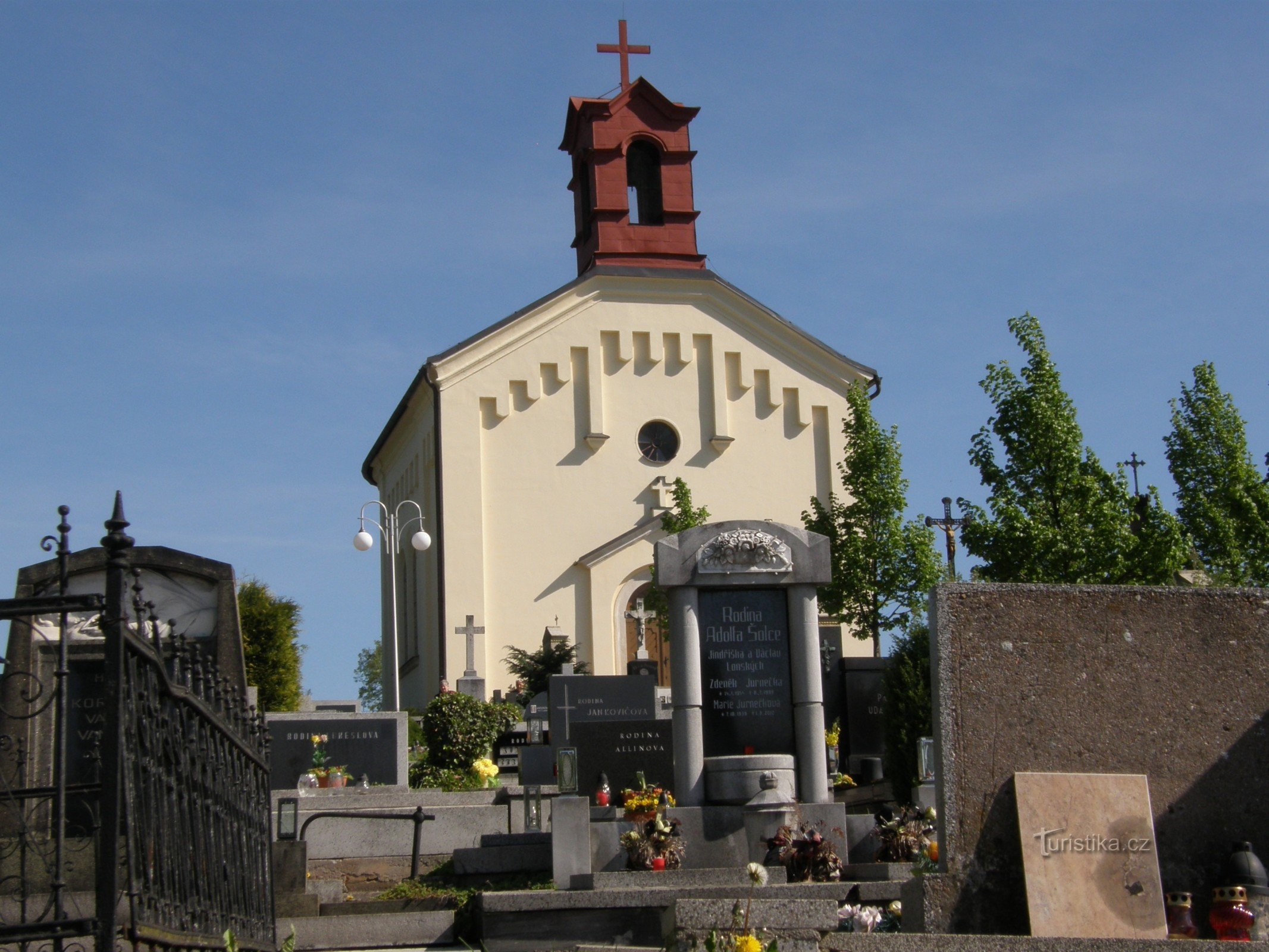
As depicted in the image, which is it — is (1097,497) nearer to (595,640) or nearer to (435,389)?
(595,640)

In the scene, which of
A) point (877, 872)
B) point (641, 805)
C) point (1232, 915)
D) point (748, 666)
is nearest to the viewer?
point (1232, 915)

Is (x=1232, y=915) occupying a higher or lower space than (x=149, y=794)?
lower

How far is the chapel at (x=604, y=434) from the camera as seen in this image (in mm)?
28516

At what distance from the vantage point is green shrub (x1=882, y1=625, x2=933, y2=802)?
1512cm

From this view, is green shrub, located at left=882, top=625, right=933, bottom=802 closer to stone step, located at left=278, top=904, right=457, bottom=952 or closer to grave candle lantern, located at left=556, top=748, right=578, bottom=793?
grave candle lantern, located at left=556, top=748, right=578, bottom=793

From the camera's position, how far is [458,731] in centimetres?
1839

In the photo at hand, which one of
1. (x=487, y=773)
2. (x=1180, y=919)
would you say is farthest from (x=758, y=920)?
(x=487, y=773)

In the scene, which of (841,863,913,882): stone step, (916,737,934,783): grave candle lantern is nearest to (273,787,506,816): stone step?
(916,737,934,783): grave candle lantern

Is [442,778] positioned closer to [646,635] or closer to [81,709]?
[81,709]

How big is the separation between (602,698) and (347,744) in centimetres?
324

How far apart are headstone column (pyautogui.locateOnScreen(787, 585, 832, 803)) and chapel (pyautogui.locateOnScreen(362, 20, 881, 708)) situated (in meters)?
15.5

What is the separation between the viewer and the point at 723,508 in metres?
29.6

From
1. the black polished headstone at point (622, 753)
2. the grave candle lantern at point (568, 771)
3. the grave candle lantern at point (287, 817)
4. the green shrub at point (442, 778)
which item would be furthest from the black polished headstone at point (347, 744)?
the grave candle lantern at point (287, 817)

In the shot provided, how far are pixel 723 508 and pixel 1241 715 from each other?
76.1 feet
